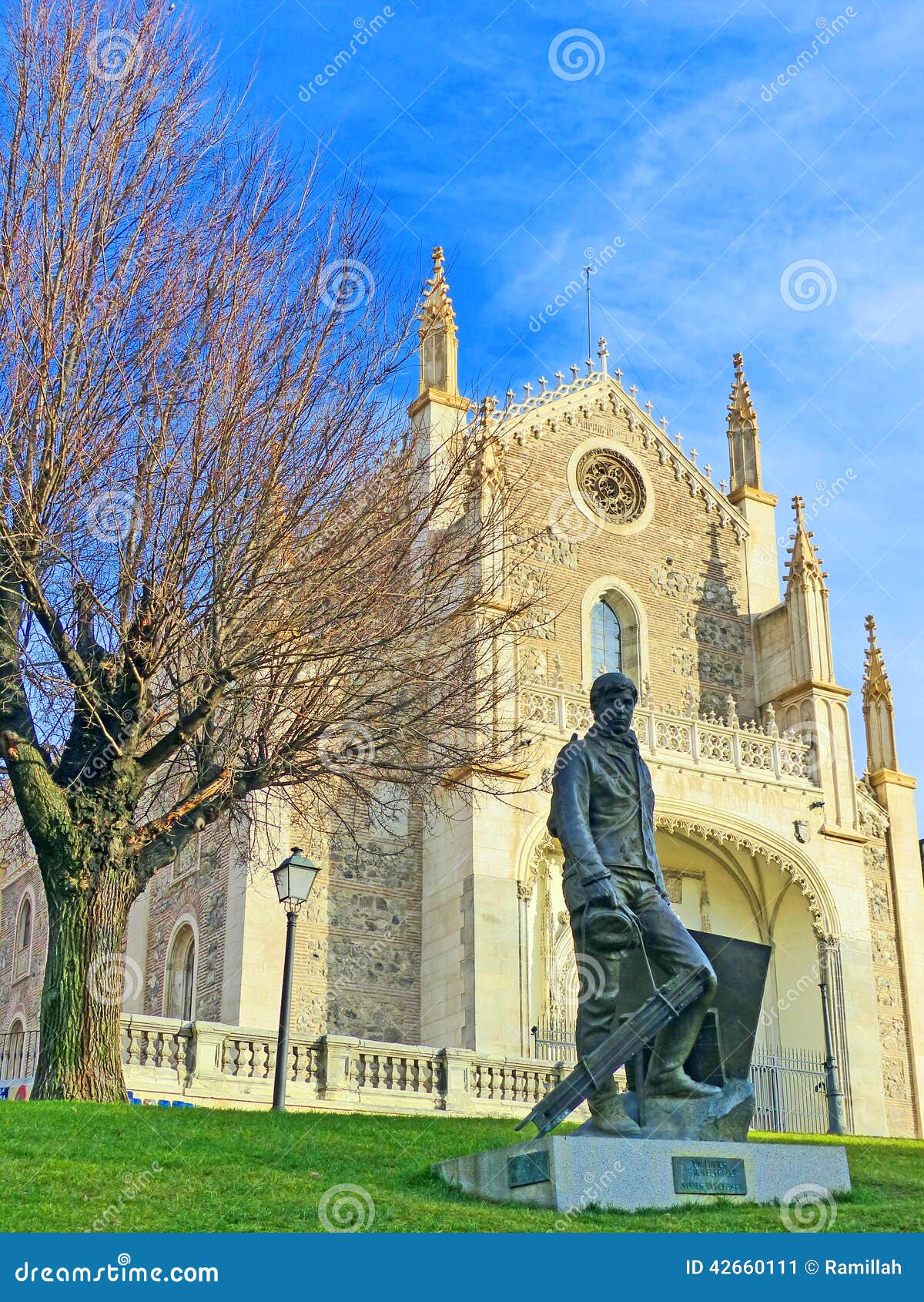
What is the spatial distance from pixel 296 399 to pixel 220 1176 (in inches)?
314

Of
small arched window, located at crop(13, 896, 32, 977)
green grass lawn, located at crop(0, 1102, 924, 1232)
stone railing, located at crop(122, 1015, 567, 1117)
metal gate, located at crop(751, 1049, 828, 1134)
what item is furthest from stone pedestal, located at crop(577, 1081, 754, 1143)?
small arched window, located at crop(13, 896, 32, 977)

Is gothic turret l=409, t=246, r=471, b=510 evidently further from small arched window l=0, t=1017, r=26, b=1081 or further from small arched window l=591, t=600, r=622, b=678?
small arched window l=0, t=1017, r=26, b=1081

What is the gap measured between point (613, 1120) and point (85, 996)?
19.2ft

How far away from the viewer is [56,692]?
14.4 meters

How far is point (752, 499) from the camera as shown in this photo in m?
33.5

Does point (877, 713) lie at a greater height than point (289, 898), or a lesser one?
greater

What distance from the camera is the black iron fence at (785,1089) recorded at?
951 inches

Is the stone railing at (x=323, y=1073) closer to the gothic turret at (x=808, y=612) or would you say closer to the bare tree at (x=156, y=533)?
the bare tree at (x=156, y=533)

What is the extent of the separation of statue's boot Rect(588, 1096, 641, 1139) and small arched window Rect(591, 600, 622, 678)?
20.4 meters

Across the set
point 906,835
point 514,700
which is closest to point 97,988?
point 514,700

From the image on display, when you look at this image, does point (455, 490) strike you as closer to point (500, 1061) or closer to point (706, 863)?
point (500, 1061)

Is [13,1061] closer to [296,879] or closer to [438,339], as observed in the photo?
[296,879]

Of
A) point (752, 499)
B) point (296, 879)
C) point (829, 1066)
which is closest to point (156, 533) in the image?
point (296, 879)

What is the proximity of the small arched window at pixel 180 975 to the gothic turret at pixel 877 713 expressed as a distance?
46.3 ft
